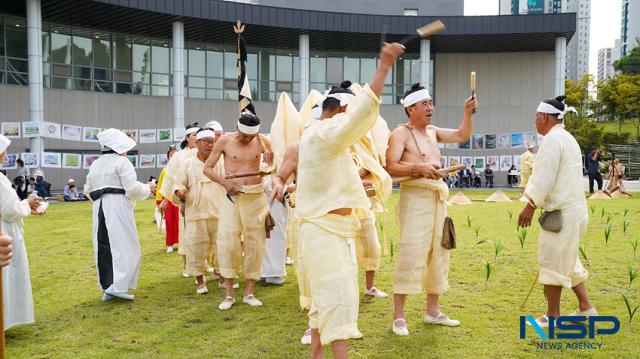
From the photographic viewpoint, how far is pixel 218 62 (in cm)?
3153

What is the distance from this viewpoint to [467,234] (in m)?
11.0

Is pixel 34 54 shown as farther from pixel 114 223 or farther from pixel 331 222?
pixel 331 222

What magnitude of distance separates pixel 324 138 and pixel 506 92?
34.1 metres

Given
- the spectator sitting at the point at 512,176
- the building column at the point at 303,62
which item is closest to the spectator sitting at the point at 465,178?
the spectator sitting at the point at 512,176

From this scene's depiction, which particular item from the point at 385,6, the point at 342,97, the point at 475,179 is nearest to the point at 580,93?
the point at 385,6

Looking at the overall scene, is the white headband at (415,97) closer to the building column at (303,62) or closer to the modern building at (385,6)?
the building column at (303,62)

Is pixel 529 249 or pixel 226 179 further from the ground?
pixel 226 179

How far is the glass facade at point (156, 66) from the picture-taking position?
26531mm

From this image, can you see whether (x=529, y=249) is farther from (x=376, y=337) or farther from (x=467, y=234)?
(x=376, y=337)

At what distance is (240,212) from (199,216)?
871 millimetres

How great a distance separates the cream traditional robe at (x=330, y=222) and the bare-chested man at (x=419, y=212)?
52.3 inches

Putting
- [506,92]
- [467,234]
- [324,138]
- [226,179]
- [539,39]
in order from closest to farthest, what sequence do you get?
1. [324,138]
2. [226,179]
3. [467,234]
4. [539,39]
5. [506,92]

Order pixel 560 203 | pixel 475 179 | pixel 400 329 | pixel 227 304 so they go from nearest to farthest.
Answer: pixel 560 203, pixel 400 329, pixel 227 304, pixel 475 179

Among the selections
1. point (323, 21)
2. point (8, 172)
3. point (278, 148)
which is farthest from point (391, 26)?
point (278, 148)
